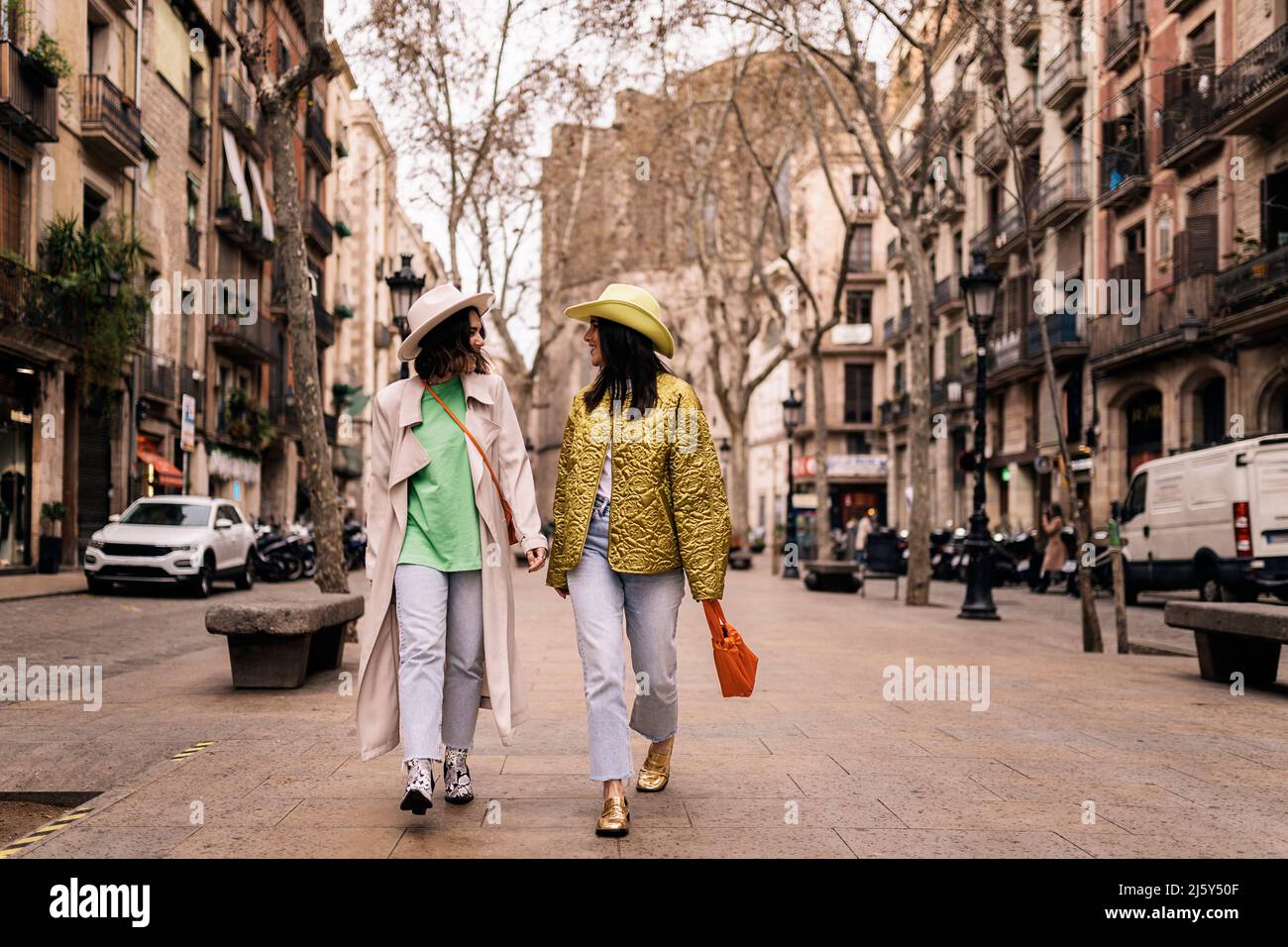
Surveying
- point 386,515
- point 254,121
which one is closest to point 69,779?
point 386,515

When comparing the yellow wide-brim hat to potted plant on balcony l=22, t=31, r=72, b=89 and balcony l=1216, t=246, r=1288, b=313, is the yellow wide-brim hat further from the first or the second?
potted plant on balcony l=22, t=31, r=72, b=89

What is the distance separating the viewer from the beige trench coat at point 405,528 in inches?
173

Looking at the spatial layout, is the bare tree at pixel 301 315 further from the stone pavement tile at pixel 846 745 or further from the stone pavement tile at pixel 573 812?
the stone pavement tile at pixel 573 812

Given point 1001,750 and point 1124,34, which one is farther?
point 1124,34

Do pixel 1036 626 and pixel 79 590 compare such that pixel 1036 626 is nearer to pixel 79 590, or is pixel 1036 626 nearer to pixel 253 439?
pixel 79 590

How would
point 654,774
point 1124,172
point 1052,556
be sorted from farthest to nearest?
point 1124,172, point 1052,556, point 654,774

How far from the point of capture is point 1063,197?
31.2 m

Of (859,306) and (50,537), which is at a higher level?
(859,306)

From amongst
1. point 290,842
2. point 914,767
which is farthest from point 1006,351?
point 290,842

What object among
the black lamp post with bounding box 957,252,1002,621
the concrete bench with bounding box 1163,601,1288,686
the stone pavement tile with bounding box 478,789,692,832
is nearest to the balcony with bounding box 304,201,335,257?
the black lamp post with bounding box 957,252,1002,621

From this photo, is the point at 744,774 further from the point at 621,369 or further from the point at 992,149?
the point at 992,149

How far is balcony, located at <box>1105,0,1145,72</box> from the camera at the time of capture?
90.6ft

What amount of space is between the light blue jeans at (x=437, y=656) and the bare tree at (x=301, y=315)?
6625 mm

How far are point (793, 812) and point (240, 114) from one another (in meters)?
32.0
